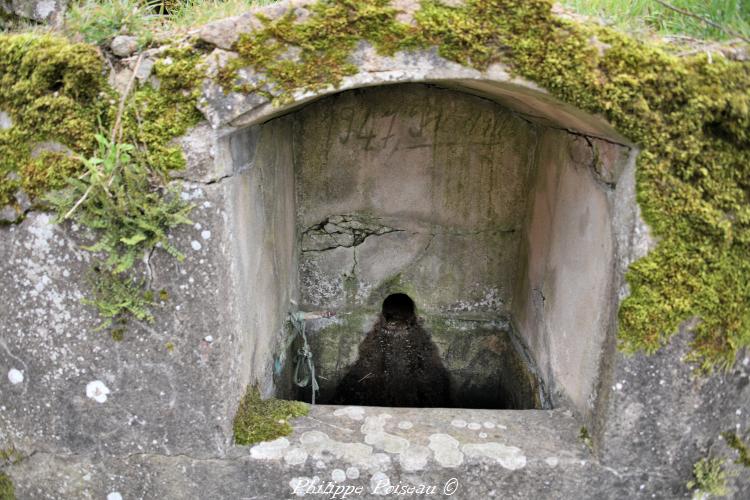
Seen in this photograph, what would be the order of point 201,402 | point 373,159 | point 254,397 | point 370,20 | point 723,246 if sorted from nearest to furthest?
point 370,20, point 723,246, point 201,402, point 254,397, point 373,159

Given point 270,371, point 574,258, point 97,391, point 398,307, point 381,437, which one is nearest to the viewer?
point 97,391

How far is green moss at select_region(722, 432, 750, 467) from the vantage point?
6.63 feet

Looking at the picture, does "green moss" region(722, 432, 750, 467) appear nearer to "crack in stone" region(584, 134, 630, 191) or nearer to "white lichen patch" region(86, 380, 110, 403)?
"crack in stone" region(584, 134, 630, 191)

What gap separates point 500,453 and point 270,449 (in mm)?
826

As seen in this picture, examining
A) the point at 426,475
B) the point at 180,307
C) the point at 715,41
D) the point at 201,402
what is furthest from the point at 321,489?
the point at 715,41

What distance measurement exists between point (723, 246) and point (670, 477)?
33.1 inches

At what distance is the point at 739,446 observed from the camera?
204 cm

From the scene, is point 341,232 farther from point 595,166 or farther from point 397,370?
point 595,166

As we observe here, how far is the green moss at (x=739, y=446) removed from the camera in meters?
2.02

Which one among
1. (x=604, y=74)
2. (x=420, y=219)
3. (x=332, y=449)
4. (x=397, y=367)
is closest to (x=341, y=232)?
(x=420, y=219)

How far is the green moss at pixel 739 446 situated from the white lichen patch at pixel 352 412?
1300 mm

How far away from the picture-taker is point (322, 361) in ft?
10.7

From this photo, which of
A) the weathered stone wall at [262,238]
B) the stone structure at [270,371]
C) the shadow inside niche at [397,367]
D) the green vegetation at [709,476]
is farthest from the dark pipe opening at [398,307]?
the green vegetation at [709,476]

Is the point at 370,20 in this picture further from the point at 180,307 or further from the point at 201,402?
the point at 201,402
